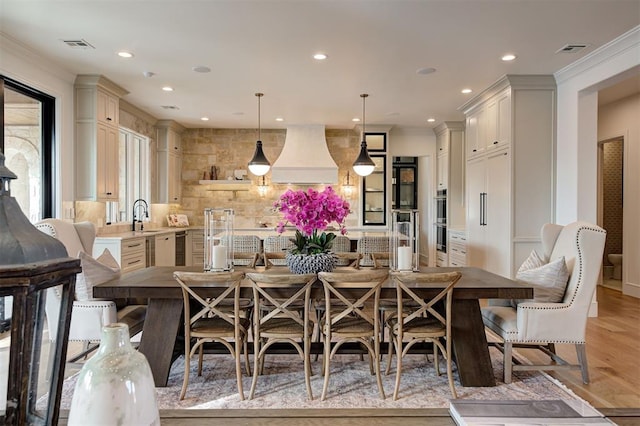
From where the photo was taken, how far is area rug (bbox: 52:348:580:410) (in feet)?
8.41

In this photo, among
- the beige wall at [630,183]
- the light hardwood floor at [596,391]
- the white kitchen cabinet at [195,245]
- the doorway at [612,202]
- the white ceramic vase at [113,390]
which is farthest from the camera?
the white kitchen cabinet at [195,245]

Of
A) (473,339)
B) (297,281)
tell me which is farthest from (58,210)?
(473,339)

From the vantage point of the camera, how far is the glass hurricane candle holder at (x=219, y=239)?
9.73 feet

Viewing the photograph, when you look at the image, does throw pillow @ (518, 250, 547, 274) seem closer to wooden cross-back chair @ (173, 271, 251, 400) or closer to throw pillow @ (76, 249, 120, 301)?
wooden cross-back chair @ (173, 271, 251, 400)

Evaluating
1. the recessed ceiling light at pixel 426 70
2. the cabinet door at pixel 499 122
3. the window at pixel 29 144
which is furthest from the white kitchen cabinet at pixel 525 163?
the window at pixel 29 144

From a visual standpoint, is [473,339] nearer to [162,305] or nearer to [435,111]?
[162,305]

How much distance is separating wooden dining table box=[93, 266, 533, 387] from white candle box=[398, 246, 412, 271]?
0.30m

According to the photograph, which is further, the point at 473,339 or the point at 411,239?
the point at 411,239

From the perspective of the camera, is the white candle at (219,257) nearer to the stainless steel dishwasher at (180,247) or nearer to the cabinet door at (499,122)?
the cabinet door at (499,122)

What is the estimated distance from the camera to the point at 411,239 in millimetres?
3018

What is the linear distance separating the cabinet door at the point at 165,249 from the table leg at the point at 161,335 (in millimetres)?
3505

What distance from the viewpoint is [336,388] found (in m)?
2.78

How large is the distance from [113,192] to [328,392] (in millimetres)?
4230

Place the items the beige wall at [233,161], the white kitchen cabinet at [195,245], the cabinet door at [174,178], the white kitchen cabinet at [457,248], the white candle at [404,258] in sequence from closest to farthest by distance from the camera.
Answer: the white candle at [404,258], the white kitchen cabinet at [457,248], the cabinet door at [174,178], the white kitchen cabinet at [195,245], the beige wall at [233,161]
